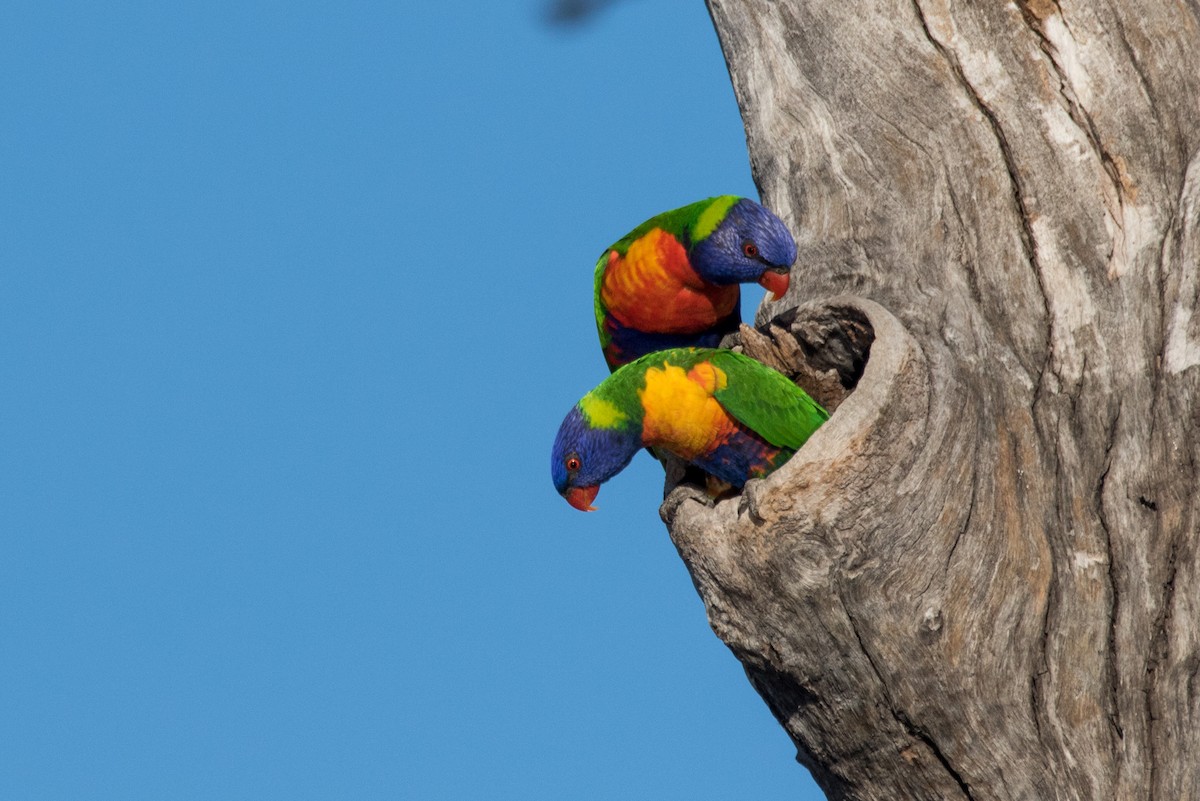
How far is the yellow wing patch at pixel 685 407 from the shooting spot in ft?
11.5

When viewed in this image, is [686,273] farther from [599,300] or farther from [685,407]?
[685,407]

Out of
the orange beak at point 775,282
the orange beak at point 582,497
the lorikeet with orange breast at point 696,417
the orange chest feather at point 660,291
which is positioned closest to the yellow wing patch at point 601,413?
the lorikeet with orange breast at point 696,417

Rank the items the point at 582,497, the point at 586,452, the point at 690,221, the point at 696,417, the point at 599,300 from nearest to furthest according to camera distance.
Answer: the point at 696,417
the point at 586,452
the point at 582,497
the point at 690,221
the point at 599,300

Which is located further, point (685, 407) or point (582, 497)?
point (582, 497)

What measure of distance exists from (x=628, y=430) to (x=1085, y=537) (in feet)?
4.23

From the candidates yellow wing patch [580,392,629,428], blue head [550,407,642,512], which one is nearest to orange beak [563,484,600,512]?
blue head [550,407,642,512]

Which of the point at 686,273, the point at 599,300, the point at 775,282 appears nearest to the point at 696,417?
the point at 775,282

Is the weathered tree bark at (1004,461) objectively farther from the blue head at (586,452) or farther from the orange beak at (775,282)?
the blue head at (586,452)

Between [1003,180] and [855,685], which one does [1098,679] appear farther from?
[1003,180]

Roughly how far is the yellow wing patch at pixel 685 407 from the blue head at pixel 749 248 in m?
0.50

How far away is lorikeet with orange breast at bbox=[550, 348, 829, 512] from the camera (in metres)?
3.43

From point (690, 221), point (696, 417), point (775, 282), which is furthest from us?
point (690, 221)

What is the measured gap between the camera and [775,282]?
3.90 meters

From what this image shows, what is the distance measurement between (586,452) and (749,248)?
2.86 ft
